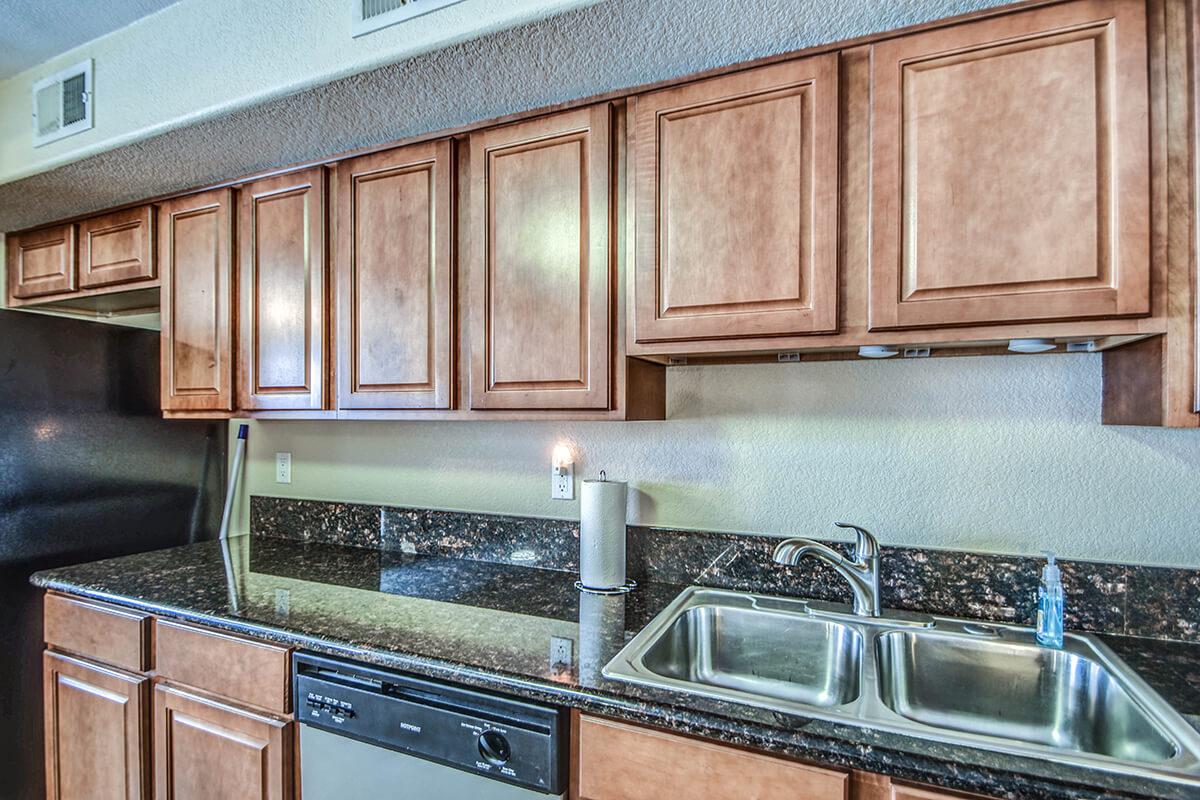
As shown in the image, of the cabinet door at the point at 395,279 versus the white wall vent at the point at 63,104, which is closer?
the cabinet door at the point at 395,279

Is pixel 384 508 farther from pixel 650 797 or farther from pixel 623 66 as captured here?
pixel 623 66

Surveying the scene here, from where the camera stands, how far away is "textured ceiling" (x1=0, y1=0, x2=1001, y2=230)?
114cm

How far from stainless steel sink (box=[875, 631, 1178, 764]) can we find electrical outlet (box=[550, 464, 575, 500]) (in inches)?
35.3

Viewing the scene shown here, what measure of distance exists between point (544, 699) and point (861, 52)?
138cm

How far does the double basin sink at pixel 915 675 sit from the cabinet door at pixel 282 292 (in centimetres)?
126

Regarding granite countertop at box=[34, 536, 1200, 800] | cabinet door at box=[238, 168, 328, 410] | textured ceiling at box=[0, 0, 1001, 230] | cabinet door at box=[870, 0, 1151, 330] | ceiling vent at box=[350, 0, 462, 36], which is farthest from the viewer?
cabinet door at box=[238, 168, 328, 410]

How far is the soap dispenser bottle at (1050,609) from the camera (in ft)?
3.98

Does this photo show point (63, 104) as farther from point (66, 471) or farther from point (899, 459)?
point (899, 459)

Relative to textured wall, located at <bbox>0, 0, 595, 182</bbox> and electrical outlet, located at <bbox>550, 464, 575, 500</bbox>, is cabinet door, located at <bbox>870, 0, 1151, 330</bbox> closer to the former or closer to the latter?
textured wall, located at <bbox>0, 0, 595, 182</bbox>

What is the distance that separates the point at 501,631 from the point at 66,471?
1685mm

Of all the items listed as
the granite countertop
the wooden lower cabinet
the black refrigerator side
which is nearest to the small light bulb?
the granite countertop

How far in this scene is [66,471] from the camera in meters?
1.97

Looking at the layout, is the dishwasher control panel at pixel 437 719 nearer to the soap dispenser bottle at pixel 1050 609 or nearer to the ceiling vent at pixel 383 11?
the soap dispenser bottle at pixel 1050 609

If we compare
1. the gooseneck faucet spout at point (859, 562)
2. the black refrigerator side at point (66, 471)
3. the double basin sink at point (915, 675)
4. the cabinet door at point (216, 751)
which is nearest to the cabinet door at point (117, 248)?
the black refrigerator side at point (66, 471)
